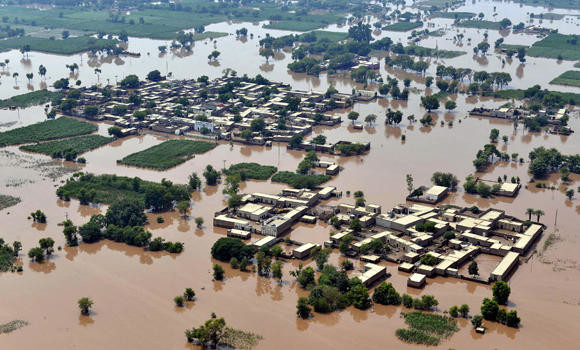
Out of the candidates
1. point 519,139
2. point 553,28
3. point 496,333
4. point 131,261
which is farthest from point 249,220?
point 553,28

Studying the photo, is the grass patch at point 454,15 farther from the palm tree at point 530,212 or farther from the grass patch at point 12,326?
the grass patch at point 12,326

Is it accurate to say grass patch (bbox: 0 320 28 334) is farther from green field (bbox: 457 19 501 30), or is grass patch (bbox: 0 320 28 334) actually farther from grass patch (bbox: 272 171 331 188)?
green field (bbox: 457 19 501 30)

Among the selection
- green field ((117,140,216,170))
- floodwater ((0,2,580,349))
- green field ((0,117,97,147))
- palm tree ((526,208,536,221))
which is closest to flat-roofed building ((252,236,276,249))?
floodwater ((0,2,580,349))

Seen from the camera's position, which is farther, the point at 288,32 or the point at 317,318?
the point at 288,32

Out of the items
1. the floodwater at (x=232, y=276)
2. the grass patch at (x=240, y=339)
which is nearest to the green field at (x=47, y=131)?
the floodwater at (x=232, y=276)

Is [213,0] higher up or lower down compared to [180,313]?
higher up

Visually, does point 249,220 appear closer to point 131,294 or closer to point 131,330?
point 131,294

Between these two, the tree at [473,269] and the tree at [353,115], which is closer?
the tree at [473,269]
